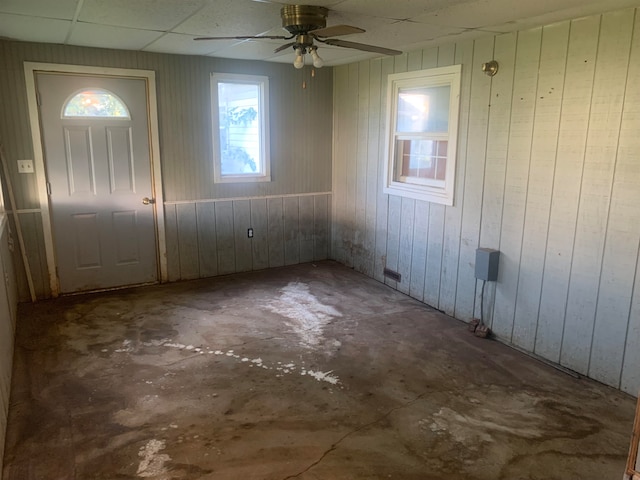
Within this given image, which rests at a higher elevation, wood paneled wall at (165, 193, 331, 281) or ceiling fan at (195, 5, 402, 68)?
ceiling fan at (195, 5, 402, 68)

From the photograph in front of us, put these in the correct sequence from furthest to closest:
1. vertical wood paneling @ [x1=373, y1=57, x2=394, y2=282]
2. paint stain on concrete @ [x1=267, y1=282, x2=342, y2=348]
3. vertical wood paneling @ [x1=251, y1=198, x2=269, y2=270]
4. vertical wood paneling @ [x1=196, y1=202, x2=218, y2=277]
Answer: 1. vertical wood paneling @ [x1=251, y1=198, x2=269, y2=270]
2. vertical wood paneling @ [x1=196, y1=202, x2=218, y2=277]
3. vertical wood paneling @ [x1=373, y1=57, x2=394, y2=282]
4. paint stain on concrete @ [x1=267, y1=282, x2=342, y2=348]

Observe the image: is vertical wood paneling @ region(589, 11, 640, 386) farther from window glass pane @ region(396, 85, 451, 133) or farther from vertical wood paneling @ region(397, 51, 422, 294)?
vertical wood paneling @ region(397, 51, 422, 294)

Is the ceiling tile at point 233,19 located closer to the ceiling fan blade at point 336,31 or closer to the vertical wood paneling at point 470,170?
the ceiling fan blade at point 336,31

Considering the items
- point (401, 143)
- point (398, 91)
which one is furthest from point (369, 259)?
point (398, 91)

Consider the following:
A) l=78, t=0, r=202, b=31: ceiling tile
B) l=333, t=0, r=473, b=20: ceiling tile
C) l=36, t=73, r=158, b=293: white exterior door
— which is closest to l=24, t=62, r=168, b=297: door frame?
l=36, t=73, r=158, b=293: white exterior door

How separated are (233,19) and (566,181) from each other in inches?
97.8

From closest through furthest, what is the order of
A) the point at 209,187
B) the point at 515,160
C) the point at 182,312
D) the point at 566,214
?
the point at 566,214
the point at 515,160
the point at 182,312
the point at 209,187

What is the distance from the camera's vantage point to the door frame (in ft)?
13.8

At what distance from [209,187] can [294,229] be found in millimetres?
1159

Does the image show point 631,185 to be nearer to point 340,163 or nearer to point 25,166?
point 340,163

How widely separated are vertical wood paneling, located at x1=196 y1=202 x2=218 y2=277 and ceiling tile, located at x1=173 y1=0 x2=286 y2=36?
198 centimetres

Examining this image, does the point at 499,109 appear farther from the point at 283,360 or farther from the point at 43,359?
the point at 43,359

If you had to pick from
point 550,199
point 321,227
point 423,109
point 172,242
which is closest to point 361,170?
point 321,227

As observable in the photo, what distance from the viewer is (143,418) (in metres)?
2.68
